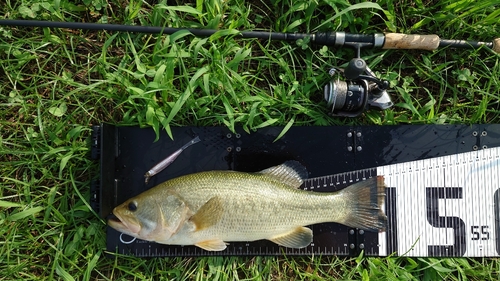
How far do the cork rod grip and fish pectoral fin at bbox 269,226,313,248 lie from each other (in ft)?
5.75

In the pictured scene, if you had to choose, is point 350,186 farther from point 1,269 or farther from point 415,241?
point 1,269

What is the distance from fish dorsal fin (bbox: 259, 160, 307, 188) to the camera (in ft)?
10.6

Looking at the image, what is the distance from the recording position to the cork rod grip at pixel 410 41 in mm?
3324

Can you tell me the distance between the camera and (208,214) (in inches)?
115

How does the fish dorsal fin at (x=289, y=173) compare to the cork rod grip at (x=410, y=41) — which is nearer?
the fish dorsal fin at (x=289, y=173)

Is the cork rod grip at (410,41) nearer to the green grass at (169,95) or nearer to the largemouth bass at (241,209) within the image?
the green grass at (169,95)

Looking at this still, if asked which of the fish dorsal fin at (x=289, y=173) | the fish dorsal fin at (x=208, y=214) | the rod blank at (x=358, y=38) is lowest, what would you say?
the fish dorsal fin at (x=208, y=214)

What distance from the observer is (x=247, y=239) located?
3148 mm

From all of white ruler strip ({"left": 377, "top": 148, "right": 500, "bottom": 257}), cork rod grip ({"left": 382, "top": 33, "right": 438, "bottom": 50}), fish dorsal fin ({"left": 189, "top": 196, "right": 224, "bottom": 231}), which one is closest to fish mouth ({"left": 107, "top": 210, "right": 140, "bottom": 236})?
fish dorsal fin ({"left": 189, "top": 196, "right": 224, "bottom": 231})

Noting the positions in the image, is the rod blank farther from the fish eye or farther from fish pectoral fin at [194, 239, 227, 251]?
fish pectoral fin at [194, 239, 227, 251]

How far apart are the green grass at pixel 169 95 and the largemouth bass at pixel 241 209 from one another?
416 millimetres

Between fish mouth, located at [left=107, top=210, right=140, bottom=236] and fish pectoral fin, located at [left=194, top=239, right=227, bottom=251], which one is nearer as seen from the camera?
fish mouth, located at [left=107, top=210, right=140, bottom=236]

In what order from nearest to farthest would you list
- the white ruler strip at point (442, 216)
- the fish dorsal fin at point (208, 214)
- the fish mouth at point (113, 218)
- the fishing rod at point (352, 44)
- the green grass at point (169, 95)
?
the fish dorsal fin at point (208, 214) < the fish mouth at point (113, 218) < the fishing rod at point (352, 44) < the green grass at point (169, 95) < the white ruler strip at point (442, 216)

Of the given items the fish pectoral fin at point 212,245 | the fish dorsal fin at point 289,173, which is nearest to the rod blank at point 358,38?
the fish dorsal fin at point 289,173
